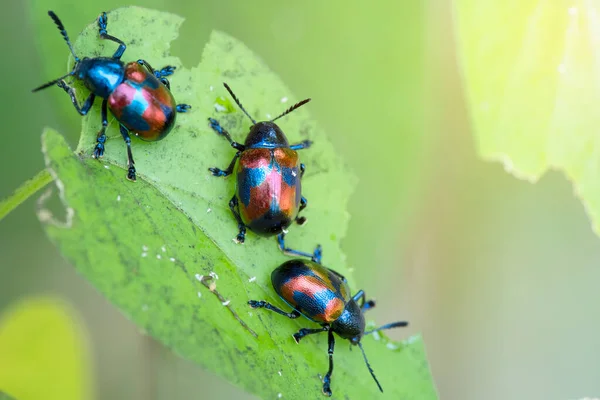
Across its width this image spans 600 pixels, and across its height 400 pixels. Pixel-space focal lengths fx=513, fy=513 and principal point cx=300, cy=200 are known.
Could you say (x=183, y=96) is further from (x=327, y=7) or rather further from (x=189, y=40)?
(x=327, y=7)

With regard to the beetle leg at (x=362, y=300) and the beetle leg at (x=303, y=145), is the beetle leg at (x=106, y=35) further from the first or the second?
the beetle leg at (x=362, y=300)

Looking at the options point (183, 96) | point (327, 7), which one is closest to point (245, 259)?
point (183, 96)

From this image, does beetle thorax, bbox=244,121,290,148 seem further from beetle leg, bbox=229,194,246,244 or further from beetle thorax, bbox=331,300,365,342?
beetle thorax, bbox=331,300,365,342

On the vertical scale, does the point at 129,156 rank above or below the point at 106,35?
below

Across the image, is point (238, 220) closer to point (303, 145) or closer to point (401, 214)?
point (303, 145)

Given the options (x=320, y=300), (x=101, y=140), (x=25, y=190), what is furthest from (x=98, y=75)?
(x=320, y=300)

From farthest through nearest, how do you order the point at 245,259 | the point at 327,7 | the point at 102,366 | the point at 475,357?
the point at 475,357 < the point at 102,366 < the point at 327,7 < the point at 245,259

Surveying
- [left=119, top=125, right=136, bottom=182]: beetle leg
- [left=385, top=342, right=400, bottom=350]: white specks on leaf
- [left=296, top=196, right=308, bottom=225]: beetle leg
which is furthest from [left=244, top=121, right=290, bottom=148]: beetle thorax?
[left=385, top=342, right=400, bottom=350]: white specks on leaf
